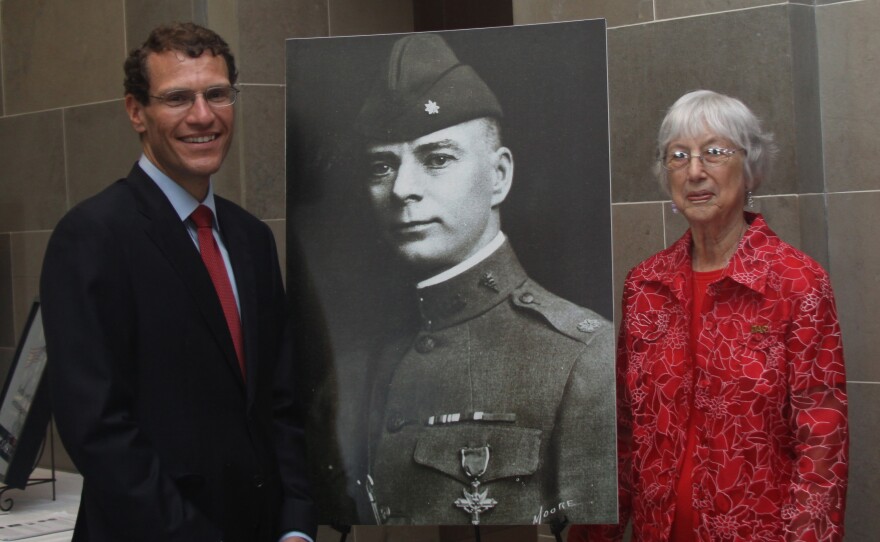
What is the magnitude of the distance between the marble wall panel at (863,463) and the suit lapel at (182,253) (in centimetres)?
175

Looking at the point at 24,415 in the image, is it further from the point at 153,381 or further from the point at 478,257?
the point at 478,257

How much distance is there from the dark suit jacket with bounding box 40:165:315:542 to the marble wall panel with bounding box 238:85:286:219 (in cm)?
136

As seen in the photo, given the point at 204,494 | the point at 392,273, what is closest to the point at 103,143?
the point at 392,273

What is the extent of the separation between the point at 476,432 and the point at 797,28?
1459 millimetres

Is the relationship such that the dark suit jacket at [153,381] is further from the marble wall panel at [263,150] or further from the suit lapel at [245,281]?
the marble wall panel at [263,150]

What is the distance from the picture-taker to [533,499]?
101 inches

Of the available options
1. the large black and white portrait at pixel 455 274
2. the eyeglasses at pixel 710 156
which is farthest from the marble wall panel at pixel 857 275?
the large black and white portrait at pixel 455 274

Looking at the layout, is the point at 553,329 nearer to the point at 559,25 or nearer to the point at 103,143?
the point at 559,25

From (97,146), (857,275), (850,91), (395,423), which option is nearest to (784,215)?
(857,275)

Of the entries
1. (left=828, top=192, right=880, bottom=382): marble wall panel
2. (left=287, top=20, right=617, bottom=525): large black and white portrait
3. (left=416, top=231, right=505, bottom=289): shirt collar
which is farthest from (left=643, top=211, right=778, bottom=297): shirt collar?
(left=828, top=192, right=880, bottom=382): marble wall panel

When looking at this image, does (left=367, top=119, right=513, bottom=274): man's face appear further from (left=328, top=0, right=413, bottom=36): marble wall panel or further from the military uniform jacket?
(left=328, top=0, right=413, bottom=36): marble wall panel

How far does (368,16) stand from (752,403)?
2381 mm

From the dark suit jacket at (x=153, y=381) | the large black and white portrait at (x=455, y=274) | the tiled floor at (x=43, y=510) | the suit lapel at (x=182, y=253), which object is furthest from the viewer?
the tiled floor at (x=43, y=510)

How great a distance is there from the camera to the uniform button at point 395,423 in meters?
2.65
